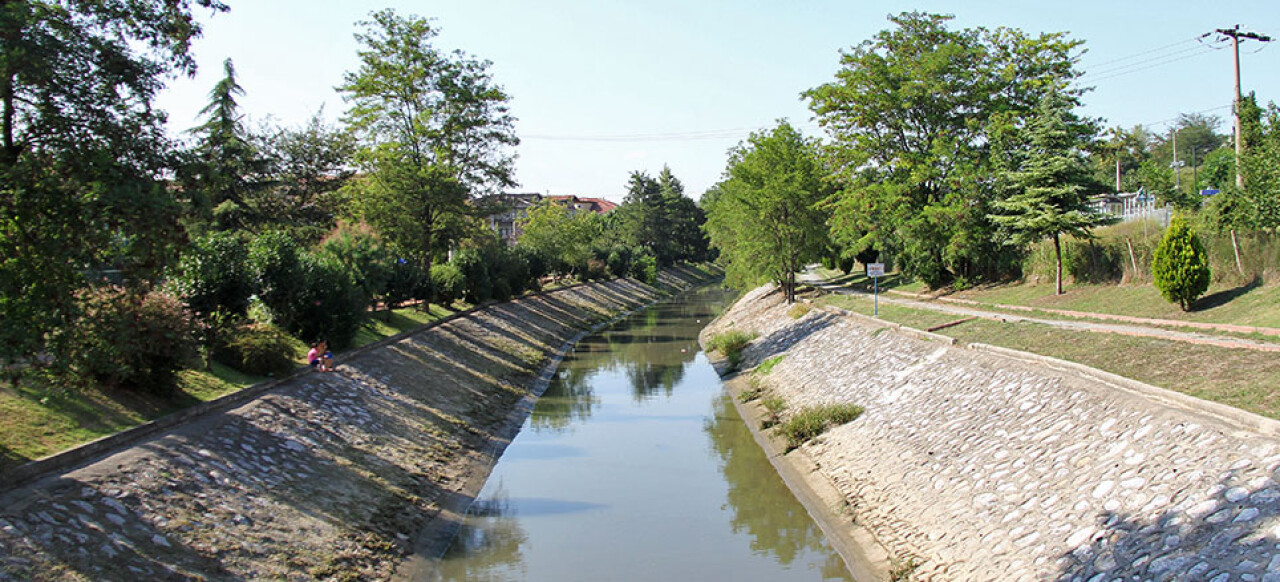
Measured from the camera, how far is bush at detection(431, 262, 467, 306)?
3759 centimetres

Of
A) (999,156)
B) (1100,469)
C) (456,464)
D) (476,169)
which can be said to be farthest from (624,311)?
(1100,469)

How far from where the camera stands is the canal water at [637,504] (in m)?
13.5

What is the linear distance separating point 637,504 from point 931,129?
29.0 meters

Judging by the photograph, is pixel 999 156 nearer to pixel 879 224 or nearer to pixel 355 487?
pixel 879 224

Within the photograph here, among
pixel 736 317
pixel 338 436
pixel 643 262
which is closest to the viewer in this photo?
pixel 338 436

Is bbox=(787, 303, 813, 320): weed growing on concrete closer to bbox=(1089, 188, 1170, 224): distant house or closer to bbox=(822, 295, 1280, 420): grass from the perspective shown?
bbox=(1089, 188, 1170, 224): distant house

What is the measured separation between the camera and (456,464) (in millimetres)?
18906

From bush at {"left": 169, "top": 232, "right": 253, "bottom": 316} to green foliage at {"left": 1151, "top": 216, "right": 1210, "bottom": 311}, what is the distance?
75.3ft

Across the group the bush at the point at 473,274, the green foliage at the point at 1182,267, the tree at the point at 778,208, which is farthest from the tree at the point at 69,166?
the tree at the point at 778,208

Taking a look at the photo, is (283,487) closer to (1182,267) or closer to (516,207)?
(1182,267)

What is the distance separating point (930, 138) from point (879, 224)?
4.78 meters

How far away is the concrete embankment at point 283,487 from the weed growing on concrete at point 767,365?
1016cm

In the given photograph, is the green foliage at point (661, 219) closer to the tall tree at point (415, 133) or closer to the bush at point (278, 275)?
the tall tree at point (415, 133)

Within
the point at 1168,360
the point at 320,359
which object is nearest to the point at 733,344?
the point at 320,359
